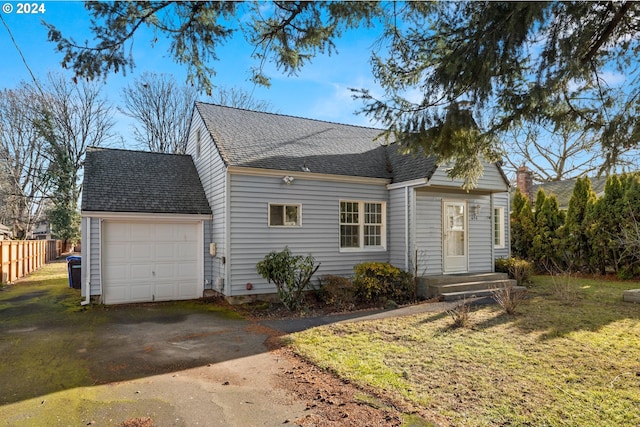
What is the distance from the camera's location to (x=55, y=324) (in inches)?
290

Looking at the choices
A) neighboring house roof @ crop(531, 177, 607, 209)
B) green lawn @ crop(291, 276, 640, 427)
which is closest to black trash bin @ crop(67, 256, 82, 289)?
green lawn @ crop(291, 276, 640, 427)

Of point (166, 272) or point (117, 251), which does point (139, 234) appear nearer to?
point (117, 251)

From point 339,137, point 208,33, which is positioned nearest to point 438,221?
point 339,137

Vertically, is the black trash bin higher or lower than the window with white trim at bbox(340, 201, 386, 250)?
lower

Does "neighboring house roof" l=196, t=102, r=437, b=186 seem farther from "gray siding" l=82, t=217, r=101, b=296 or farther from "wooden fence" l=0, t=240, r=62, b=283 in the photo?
"wooden fence" l=0, t=240, r=62, b=283

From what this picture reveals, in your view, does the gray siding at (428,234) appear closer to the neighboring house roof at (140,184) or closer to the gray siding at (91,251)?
the neighboring house roof at (140,184)

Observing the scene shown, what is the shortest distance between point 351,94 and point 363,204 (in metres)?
6.13

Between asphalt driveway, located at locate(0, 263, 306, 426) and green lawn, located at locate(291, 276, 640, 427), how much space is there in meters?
1.06

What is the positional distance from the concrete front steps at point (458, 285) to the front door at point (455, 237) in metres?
0.47

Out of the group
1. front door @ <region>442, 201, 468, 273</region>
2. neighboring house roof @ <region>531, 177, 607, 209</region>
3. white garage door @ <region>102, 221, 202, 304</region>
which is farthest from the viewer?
neighboring house roof @ <region>531, 177, 607, 209</region>

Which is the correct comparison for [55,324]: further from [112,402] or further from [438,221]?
[438,221]

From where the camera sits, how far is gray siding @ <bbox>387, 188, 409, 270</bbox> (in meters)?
10.8

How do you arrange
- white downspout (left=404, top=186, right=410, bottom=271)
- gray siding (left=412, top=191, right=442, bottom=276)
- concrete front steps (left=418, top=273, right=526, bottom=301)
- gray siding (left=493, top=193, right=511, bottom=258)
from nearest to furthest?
1. concrete front steps (left=418, top=273, right=526, bottom=301)
2. white downspout (left=404, top=186, right=410, bottom=271)
3. gray siding (left=412, top=191, right=442, bottom=276)
4. gray siding (left=493, top=193, right=511, bottom=258)

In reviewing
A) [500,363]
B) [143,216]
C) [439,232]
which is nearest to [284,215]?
[143,216]
